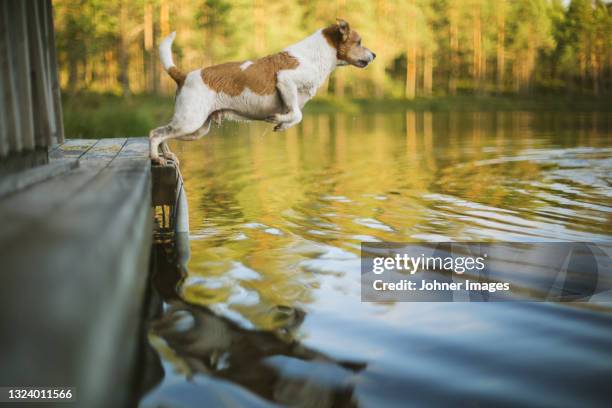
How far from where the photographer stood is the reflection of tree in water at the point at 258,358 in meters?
2.38

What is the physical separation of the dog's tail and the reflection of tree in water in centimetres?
216

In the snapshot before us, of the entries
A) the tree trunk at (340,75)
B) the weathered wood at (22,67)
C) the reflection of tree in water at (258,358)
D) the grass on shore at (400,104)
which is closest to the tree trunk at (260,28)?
the tree trunk at (340,75)

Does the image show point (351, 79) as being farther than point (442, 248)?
Yes

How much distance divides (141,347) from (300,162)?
29.2 feet

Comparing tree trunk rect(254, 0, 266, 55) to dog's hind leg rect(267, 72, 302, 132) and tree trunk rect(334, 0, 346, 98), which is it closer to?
tree trunk rect(334, 0, 346, 98)

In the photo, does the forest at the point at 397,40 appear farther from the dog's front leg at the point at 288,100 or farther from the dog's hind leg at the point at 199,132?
the dog's front leg at the point at 288,100

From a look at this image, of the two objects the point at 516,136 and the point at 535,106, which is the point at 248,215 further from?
the point at 535,106

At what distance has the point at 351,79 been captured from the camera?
4756 cm

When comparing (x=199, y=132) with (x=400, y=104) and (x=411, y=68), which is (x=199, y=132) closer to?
(x=400, y=104)

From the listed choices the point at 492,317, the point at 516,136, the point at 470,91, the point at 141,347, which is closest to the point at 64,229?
the point at 141,347

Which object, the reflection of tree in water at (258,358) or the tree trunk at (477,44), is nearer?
the reflection of tree in water at (258,358)

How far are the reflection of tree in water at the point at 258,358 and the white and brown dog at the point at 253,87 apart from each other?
1.88 metres

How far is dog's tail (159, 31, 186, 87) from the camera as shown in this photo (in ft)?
16.4

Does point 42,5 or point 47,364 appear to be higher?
point 42,5
